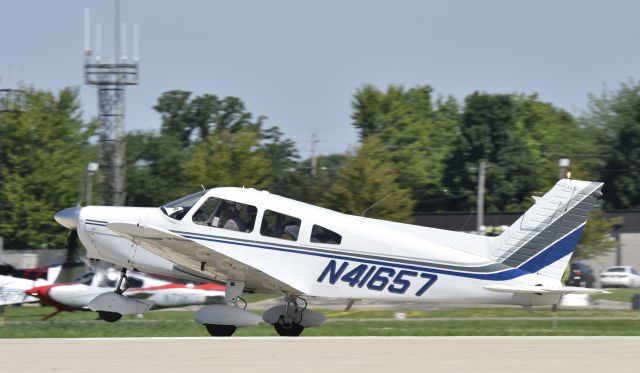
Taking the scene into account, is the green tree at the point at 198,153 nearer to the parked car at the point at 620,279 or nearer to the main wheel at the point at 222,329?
the parked car at the point at 620,279

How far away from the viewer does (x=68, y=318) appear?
22.9 metres

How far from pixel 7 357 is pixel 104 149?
32.9 meters

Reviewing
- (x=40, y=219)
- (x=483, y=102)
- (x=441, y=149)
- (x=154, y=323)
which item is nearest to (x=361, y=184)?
(x=40, y=219)

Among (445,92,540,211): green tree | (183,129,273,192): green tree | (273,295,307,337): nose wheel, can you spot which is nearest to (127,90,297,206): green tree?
(183,129,273,192): green tree

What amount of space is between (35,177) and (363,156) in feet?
56.3

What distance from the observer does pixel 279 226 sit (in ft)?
49.2

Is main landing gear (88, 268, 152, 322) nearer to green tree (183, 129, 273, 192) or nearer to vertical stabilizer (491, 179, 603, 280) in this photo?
vertical stabilizer (491, 179, 603, 280)

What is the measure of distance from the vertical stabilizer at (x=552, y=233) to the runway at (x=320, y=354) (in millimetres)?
1281

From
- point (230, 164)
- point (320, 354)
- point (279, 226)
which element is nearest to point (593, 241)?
point (230, 164)

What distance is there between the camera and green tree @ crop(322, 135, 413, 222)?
43250 mm

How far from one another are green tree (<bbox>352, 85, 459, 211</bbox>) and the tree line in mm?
129

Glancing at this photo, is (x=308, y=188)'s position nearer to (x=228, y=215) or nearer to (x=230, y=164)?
(x=230, y=164)

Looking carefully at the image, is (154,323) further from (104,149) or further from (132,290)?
(104,149)

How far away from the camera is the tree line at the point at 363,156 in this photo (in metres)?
48.4
